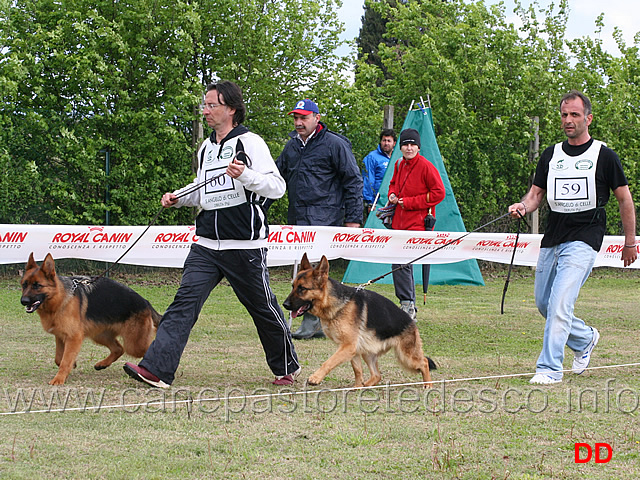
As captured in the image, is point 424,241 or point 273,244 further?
point 424,241

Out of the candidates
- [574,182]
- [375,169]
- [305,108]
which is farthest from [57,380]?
[375,169]

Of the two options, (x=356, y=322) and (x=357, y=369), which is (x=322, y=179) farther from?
(x=357, y=369)

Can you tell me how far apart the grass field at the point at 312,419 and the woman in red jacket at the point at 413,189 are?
1958 mm

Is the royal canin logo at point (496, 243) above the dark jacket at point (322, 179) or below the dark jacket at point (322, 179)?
below

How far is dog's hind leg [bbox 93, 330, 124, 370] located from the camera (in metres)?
6.17

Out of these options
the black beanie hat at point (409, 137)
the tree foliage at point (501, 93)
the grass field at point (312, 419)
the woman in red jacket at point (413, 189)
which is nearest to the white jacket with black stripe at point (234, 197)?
the grass field at point (312, 419)

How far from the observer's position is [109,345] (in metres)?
6.26

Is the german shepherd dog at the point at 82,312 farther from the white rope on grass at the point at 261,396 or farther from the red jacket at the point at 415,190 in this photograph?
the red jacket at the point at 415,190

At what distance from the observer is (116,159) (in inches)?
512

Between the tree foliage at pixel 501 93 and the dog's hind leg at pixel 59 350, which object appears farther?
the tree foliage at pixel 501 93

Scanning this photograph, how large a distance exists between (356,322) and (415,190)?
3.66 meters

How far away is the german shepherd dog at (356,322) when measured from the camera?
5613 mm

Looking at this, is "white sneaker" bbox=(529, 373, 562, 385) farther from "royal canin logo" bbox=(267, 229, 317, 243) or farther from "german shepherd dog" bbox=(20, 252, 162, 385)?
"royal canin logo" bbox=(267, 229, 317, 243)

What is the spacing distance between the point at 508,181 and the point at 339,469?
1326 cm
